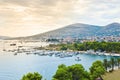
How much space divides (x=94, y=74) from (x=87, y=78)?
4.45 m

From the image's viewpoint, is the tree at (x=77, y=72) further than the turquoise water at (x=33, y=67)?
No

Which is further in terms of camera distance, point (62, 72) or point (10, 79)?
point (10, 79)

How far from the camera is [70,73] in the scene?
A: 2388cm

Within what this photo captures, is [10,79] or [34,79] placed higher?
[34,79]

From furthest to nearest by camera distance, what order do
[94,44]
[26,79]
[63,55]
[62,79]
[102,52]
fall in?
1. [94,44]
2. [102,52]
3. [63,55]
4. [62,79]
5. [26,79]

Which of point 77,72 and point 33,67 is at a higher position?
point 77,72

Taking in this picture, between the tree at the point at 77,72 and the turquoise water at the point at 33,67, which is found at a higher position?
the tree at the point at 77,72

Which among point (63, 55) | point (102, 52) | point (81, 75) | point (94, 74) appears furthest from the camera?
point (102, 52)

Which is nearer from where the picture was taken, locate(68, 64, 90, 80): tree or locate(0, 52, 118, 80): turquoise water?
locate(68, 64, 90, 80): tree

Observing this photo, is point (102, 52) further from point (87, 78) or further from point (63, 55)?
point (87, 78)

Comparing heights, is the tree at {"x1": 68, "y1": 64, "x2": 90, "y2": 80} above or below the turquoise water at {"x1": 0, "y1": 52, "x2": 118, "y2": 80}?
above

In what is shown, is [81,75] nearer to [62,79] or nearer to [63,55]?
[62,79]

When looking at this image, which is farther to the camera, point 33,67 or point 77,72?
point 33,67

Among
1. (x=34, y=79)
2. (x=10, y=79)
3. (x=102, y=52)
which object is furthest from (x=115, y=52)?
(x=34, y=79)
